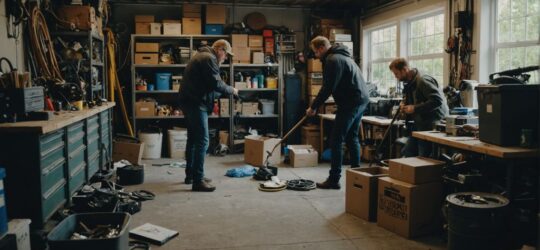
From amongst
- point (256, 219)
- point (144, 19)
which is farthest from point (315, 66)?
point (256, 219)

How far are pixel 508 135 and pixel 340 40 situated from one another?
16.5 feet

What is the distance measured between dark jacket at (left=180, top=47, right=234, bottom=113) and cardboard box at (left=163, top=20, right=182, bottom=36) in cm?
267

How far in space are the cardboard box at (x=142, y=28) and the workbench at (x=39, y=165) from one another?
359cm

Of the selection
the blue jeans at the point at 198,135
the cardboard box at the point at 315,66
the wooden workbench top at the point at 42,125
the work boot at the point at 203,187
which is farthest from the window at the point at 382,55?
the wooden workbench top at the point at 42,125

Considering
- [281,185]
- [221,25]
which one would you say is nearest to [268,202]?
[281,185]

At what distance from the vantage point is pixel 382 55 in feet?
25.5

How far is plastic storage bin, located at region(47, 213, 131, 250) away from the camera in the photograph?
2.65m

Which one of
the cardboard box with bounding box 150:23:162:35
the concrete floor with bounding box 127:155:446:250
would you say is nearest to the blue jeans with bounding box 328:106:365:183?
the concrete floor with bounding box 127:155:446:250

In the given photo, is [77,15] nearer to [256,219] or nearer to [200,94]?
[200,94]

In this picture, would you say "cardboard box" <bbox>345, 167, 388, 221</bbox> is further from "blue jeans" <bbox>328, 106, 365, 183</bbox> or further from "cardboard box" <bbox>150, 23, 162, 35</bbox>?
"cardboard box" <bbox>150, 23, 162, 35</bbox>

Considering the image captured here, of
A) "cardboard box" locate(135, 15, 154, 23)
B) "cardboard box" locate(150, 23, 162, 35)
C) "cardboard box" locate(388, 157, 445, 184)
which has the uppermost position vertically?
"cardboard box" locate(135, 15, 154, 23)

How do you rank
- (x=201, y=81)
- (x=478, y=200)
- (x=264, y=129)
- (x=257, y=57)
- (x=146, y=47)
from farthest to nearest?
1. (x=264, y=129)
2. (x=257, y=57)
3. (x=146, y=47)
4. (x=201, y=81)
5. (x=478, y=200)

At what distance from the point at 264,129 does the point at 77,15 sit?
3.83m

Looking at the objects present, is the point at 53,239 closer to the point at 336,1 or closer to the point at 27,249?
the point at 27,249
